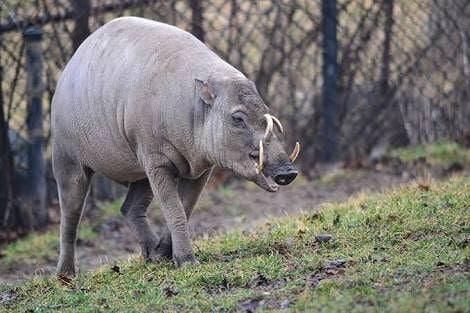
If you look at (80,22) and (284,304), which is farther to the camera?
(80,22)

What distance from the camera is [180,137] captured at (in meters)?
7.08

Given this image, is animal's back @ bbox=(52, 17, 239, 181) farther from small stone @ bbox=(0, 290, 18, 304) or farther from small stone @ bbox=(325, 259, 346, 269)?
small stone @ bbox=(325, 259, 346, 269)

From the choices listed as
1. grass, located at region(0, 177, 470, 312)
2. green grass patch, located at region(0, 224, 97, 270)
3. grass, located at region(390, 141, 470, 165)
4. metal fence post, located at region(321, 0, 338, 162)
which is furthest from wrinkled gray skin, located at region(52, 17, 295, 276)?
grass, located at region(390, 141, 470, 165)

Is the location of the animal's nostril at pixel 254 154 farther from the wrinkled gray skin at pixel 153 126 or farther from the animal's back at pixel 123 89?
the animal's back at pixel 123 89

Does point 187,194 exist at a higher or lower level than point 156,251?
higher

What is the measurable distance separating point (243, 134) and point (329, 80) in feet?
18.0

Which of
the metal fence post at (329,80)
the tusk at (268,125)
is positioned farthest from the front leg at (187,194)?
the metal fence post at (329,80)

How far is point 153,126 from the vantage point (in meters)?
7.14

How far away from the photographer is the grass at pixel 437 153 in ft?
39.3

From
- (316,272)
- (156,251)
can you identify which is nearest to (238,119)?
(316,272)

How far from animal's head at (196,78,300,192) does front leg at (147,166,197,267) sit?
1.23 ft

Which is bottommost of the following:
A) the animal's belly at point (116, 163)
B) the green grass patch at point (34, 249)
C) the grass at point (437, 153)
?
the green grass patch at point (34, 249)

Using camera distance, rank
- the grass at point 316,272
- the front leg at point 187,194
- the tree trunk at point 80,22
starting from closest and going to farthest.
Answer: the grass at point 316,272
the front leg at point 187,194
the tree trunk at point 80,22

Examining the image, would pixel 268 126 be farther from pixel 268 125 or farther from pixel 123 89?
pixel 123 89
